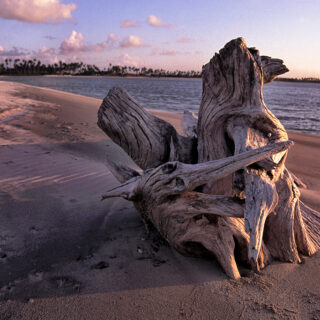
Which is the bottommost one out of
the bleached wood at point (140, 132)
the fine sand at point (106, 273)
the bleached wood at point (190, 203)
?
the fine sand at point (106, 273)

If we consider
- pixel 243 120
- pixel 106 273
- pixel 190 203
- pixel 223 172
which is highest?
pixel 243 120

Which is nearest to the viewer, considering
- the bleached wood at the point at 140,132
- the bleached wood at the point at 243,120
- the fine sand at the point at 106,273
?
the fine sand at the point at 106,273

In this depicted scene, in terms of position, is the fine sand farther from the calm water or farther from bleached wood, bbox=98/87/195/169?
the calm water

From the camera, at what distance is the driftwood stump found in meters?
1.94

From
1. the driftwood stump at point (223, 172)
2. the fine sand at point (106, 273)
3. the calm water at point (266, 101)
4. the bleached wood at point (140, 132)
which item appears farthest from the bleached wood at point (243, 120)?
the calm water at point (266, 101)

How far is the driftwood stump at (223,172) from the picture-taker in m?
1.94

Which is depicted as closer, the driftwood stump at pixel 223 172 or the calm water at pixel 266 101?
the driftwood stump at pixel 223 172

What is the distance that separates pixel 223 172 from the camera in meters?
1.87

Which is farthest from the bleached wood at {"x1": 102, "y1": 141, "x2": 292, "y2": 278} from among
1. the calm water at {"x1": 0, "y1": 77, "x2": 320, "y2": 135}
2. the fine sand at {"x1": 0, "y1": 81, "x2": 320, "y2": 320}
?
the calm water at {"x1": 0, "y1": 77, "x2": 320, "y2": 135}

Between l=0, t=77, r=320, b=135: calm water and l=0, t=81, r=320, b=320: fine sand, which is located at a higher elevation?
l=0, t=77, r=320, b=135: calm water

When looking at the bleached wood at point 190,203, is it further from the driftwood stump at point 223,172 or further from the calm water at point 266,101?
the calm water at point 266,101

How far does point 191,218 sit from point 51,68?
143 meters

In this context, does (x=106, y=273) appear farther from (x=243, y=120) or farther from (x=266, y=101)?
(x=266, y=101)

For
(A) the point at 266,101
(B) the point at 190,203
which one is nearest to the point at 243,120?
(B) the point at 190,203
